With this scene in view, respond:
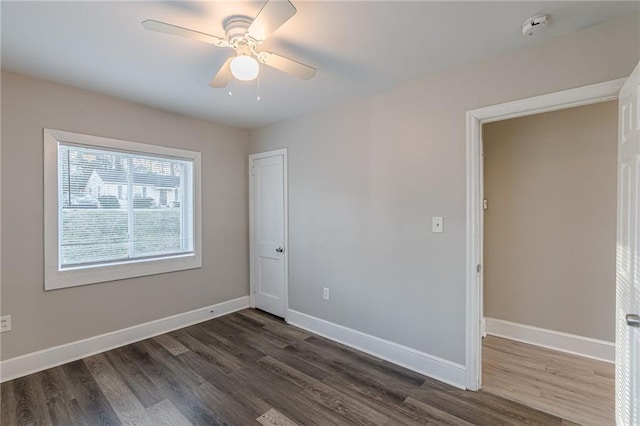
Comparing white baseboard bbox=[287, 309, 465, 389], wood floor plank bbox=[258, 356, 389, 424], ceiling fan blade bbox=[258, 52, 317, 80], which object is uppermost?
ceiling fan blade bbox=[258, 52, 317, 80]

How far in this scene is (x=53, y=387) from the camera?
2.28 m

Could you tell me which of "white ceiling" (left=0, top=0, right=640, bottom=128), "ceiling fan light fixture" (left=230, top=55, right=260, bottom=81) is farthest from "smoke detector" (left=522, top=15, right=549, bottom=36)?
"ceiling fan light fixture" (left=230, top=55, right=260, bottom=81)

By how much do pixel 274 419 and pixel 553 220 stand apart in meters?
3.06

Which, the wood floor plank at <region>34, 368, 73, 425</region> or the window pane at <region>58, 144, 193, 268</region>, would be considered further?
the window pane at <region>58, 144, 193, 268</region>

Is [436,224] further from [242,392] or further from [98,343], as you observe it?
[98,343]

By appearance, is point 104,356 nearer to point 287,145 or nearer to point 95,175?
point 95,175

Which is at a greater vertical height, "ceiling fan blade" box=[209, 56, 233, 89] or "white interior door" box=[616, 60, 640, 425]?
"ceiling fan blade" box=[209, 56, 233, 89]

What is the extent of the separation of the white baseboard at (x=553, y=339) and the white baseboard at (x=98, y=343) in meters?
3.25

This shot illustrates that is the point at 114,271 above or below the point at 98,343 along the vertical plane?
above

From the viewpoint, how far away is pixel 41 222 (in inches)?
99.3

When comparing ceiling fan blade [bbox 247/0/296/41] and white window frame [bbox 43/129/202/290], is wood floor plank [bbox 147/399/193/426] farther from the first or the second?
ceiling fan blade [bbox 247/0/296/41]

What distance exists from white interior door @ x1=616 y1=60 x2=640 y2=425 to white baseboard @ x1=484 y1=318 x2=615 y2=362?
1296 millimetres

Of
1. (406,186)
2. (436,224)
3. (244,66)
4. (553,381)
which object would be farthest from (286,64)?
(553,381)

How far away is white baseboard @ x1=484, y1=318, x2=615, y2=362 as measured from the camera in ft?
8.66
